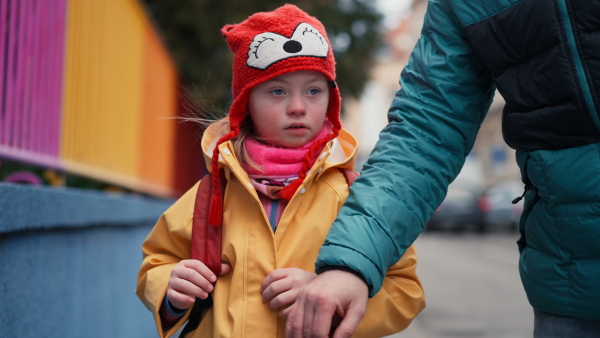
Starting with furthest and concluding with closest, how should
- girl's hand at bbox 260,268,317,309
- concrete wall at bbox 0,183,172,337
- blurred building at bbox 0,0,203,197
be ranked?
blurred building at bbox 0,0,203,197 < concrete wall at bbox 0,183,172,337 < girl's hand at bbox 260,268,317,309

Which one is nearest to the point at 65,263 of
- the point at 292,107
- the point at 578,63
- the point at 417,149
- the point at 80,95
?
the point at 80,95

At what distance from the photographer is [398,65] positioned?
51.9 m

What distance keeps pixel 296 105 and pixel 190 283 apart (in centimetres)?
58

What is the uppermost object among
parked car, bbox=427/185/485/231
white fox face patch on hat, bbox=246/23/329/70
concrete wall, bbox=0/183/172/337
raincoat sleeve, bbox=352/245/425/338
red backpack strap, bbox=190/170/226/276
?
white fox face patch on hat, bbox=246/23/329/70

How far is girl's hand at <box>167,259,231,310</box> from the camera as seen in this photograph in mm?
2023

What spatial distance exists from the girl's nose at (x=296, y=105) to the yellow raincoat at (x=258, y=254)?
0.46 ft

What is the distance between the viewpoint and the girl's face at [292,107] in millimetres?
2178

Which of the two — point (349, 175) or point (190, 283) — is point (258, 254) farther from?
point (349, 175)

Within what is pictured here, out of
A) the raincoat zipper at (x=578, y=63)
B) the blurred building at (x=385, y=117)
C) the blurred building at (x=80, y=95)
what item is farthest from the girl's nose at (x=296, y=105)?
the blurred building at (x=385, y=117)

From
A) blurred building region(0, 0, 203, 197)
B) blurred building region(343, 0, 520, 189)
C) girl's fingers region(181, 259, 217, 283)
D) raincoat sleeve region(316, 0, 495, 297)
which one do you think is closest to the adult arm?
raincoat sleeve region(316, 0, 495, 297)

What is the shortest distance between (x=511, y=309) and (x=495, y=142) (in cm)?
3358

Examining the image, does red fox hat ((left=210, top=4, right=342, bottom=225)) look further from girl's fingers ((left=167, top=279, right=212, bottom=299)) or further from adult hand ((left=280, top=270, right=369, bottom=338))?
adult hand ((left=280, top=270, right=369, bottom=338))

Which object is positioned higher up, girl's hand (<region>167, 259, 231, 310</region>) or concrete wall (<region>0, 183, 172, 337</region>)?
girl's hand (<region>167, 259, 231, 310</region>)

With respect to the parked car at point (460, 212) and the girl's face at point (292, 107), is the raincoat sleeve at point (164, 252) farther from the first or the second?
the parked car at point (460, 212)
